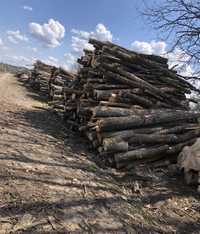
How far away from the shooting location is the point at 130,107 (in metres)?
7.10

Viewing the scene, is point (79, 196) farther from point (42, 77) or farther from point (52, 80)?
point (42, 77)

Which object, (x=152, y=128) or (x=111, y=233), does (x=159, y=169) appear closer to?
(x=152, y=128)

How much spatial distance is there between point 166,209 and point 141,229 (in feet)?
2.87

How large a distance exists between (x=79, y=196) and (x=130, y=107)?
3610mm

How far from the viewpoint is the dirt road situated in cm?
316

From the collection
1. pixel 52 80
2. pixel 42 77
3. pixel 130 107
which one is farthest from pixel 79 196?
pixel 42 77

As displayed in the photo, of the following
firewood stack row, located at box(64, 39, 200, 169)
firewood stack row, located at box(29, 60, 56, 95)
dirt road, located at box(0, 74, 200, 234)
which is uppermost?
firewood stack row, located at box(29, 60, 56, 95)

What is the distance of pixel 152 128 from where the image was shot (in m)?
6.40

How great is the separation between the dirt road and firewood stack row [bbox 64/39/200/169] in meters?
0.52

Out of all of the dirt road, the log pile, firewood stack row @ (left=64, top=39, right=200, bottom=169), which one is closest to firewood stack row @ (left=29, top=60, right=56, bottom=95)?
the log pile

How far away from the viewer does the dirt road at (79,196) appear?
3.16 meters

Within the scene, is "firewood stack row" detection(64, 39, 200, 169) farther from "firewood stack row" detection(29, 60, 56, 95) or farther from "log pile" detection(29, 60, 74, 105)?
"firewood stack row" detection(29, 60, 56, 95)

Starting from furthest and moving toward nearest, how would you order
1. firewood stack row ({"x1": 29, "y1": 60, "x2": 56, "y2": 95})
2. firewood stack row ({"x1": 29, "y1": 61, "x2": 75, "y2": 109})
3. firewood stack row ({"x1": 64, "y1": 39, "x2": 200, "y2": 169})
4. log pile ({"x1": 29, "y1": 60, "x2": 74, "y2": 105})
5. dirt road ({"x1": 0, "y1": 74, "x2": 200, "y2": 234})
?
firewood stack row ({"x1": 29, "y1": 60, "x2": 56, "y2": 95})
log pile ({"x1": 29, "y1": 60, "x2": 74, "y2": 105})
firewood stack row ({"x1": 29, "y1": 61, "x2": 75, "y2": 109})
firewood stack row ({"x1": 64, "y1": 39, "x2": 200, "y2": 169})
dirt road ({"x1": 0, "y1": 74, "x2": 200, "y2": 234})

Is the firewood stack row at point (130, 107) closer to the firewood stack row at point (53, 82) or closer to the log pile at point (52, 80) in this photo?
the firewood stack row at point (53, 82)
